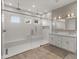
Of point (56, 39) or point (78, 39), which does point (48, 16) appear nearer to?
point (56, 39)

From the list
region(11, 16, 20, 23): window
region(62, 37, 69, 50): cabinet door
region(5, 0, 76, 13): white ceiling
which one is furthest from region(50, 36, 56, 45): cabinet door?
region(11, 16, 20, 23): window

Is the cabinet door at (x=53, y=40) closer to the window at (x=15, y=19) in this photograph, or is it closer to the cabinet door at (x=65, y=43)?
the cabinet door at (x=65, y=43)

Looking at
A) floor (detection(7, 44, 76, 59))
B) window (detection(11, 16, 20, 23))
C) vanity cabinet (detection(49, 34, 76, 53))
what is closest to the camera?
vanity cabinet (detection(49, 34, 76, 53))

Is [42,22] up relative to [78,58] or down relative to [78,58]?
up

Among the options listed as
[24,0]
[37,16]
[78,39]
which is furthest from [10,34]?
[78,39]

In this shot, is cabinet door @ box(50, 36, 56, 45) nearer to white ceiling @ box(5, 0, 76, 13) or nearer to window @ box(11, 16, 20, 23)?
white ceiling @ box(5, 0, 76, 13)

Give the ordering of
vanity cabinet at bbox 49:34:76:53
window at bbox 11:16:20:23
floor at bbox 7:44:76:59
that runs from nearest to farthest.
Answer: vanity cabinet at bbox 49:34:76:53 → floor at bbox 7:44:76:59 → window at bbox 11:16:20:23

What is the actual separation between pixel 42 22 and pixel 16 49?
32.8 inches

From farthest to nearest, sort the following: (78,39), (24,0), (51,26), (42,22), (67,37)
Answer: (24,0)
(42,22)
(51,26)
(67,37)
(78,39)

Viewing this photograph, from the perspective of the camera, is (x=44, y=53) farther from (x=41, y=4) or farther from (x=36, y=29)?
(x=41, y=4)

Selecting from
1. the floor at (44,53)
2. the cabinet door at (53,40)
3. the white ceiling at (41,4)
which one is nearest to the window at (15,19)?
the white ceiling at (41,4)

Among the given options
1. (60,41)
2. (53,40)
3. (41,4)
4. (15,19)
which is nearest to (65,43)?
(60,41)

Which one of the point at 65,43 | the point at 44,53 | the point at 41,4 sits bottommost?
the point at 44,53

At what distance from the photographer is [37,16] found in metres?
1.39
